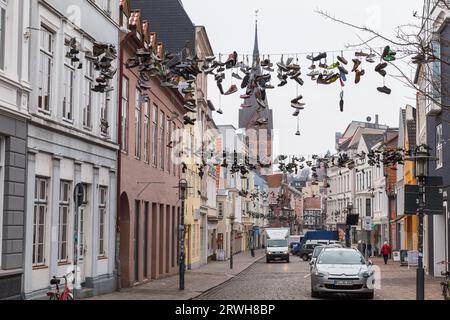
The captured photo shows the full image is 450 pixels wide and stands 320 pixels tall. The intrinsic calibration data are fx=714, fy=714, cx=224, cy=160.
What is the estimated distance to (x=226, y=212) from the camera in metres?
69.8

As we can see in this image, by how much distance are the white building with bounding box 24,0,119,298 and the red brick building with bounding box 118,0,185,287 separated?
1.40m

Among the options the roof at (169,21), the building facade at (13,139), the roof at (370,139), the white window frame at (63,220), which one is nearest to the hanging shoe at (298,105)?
the building facade at (13,139)

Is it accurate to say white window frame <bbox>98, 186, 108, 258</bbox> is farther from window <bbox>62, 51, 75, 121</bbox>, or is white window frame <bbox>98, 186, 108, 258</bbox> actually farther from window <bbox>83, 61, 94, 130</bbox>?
window <bbox>62, 51, 75, 121</bbox>

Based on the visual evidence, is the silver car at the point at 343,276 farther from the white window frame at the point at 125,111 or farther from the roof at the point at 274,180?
the roof at the point at 274,180

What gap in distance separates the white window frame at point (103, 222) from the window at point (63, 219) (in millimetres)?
3180

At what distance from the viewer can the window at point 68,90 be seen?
18922 mm

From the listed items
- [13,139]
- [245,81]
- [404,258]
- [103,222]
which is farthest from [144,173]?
[404,258]

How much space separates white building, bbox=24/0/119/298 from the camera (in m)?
16.6

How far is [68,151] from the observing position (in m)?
18.9

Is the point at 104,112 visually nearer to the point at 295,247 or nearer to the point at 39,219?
the point at 39,219

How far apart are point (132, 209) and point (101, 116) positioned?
4.96 meters

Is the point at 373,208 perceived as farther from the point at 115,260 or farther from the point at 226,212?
the point at 115,260

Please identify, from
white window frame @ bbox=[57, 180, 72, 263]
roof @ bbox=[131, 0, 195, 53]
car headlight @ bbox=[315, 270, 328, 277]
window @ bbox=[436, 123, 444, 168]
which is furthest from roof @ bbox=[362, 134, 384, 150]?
white window frame @ bbox=[57, 180, 72, 263]
